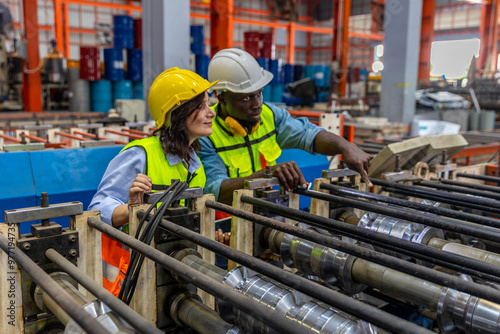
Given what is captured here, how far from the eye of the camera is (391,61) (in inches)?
337

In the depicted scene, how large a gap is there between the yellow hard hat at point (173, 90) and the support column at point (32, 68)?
8082mm

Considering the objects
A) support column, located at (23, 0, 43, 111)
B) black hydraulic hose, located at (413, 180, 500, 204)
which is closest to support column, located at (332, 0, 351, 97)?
support column, located at (23, 0, 43, 111)

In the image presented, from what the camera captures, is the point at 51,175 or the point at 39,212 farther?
the point at 51,175

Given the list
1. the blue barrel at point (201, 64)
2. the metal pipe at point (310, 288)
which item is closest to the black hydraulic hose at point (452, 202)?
the metal pipe at point (310, 288)

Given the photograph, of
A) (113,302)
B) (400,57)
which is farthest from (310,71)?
(113,302)

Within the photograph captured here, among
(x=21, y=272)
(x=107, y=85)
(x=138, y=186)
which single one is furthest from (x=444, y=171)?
(x=107, y=85)

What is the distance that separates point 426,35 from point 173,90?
14.5 m

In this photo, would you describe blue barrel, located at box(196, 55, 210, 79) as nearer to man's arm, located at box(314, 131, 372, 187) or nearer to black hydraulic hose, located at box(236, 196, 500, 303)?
man's arm, located at box(314, 131, 372, 187)

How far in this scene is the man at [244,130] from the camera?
253 cm

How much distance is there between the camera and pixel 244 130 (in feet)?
8.55

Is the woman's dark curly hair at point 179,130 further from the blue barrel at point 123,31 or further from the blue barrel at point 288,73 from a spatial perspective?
the blue barrel at point 288,73

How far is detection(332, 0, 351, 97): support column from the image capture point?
11594 millimetres

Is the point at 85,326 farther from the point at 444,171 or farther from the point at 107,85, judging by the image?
the point at 107,85

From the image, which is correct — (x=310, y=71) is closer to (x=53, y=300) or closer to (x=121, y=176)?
(x=121, y=176)
